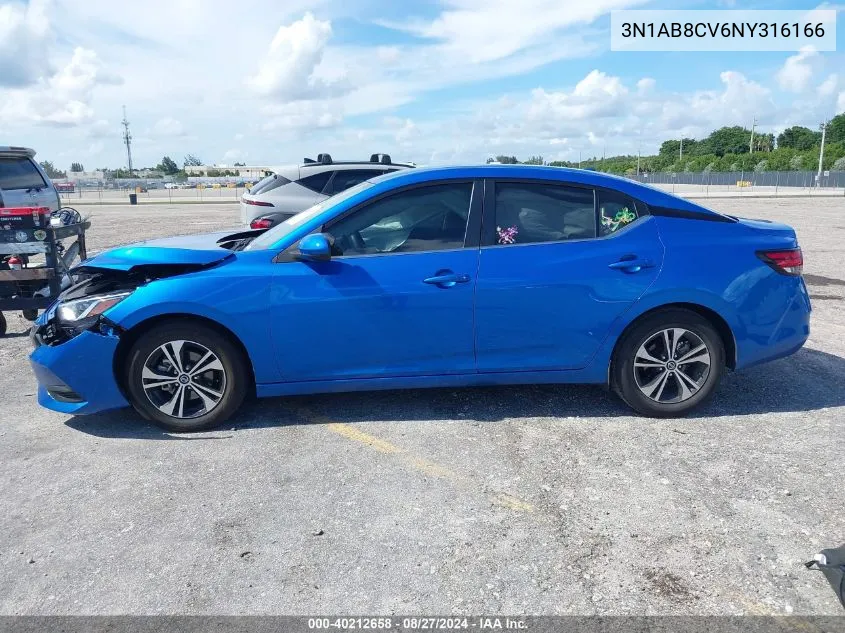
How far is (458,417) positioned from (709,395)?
1.68 metres

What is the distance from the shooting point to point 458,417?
177 inches

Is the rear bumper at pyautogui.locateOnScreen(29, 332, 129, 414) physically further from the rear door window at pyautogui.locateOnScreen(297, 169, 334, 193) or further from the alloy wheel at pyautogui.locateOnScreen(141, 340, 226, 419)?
the rear door window at pyautogui.locateOnScreen(297, 169, 334, 193)

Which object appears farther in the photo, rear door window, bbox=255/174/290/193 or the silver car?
rear door window, bbox=255/174/290/193

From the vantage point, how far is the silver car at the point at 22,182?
8.96 meters

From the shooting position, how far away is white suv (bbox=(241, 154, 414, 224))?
31.4ft

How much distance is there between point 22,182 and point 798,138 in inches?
4882

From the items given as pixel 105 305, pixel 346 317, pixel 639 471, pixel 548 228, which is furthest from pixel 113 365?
pixel 639 471

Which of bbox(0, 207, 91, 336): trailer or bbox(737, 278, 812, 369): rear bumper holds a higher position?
bbox(0, 207, 91, 336): trailer

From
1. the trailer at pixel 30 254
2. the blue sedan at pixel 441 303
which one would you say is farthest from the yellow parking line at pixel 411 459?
the trailer at pixel 30 254

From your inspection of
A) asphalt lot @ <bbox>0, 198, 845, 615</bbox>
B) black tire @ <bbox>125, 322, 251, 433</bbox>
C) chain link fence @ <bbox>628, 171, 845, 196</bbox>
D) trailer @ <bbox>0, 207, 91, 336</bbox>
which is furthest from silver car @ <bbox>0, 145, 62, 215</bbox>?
chain link fence @ <bbox>628, 171, 845, 196</bbox>

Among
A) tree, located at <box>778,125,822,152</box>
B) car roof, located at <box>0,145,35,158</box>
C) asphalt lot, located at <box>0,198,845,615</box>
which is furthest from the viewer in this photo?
tree, located at <box>778,125,822,152</box>

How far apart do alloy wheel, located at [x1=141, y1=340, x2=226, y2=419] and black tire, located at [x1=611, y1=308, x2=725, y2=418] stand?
2596 mm

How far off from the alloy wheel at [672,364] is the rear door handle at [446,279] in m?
1.27

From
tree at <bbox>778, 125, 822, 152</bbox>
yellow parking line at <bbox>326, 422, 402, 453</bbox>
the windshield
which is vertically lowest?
yellow parking line at <bbox>326, 422, 402, 453</bbox>
